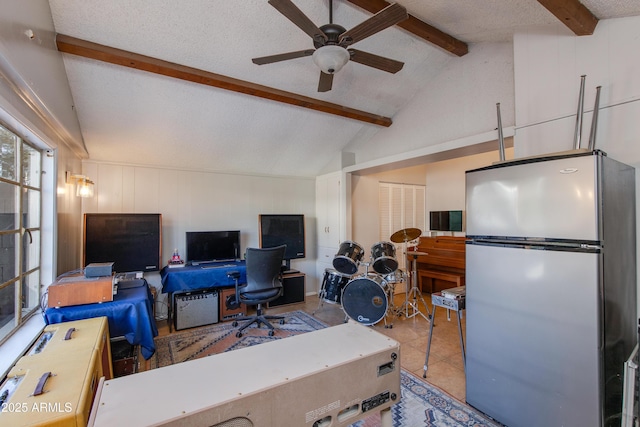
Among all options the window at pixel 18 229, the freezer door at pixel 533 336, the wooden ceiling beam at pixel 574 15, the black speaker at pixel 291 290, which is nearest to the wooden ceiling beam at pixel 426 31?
the wooden ceiling beam at pixel 574 15

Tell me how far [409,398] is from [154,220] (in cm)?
338

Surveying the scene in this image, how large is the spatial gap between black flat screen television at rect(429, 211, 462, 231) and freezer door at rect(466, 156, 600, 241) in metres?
3.21

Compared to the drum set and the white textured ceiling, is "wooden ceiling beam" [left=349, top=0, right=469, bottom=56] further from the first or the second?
the drum set

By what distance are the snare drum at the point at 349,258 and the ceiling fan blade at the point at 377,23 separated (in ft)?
7.42

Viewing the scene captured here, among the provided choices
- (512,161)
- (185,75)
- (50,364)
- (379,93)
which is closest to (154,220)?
(185,75)

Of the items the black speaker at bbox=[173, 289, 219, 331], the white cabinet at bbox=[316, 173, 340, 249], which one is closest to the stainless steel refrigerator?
the white cabinet at bbox=[316, 173, 340, 249]

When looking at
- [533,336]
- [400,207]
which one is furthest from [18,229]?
[400,207]

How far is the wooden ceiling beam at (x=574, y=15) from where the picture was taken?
167 cm

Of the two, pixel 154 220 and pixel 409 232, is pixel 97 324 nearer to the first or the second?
pixel 154 220

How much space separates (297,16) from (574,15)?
65.3 inches

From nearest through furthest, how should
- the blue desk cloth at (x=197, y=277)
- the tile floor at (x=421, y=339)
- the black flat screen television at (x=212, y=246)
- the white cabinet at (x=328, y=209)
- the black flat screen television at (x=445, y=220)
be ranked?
the tile floor at (x=421, y=339)
the blue desk cloth at (x=197, y=277)
the black flat screen television at (x=212, y=246)
the white cabinet at (x=328, y=209)
the black flat screen television at (x=445, y=220)

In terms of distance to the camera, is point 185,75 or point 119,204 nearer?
point 185,75

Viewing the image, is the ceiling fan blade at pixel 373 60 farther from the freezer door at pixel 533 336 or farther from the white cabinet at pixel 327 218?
the white cabinet at pixel 327 218

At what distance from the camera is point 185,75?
271 cm
